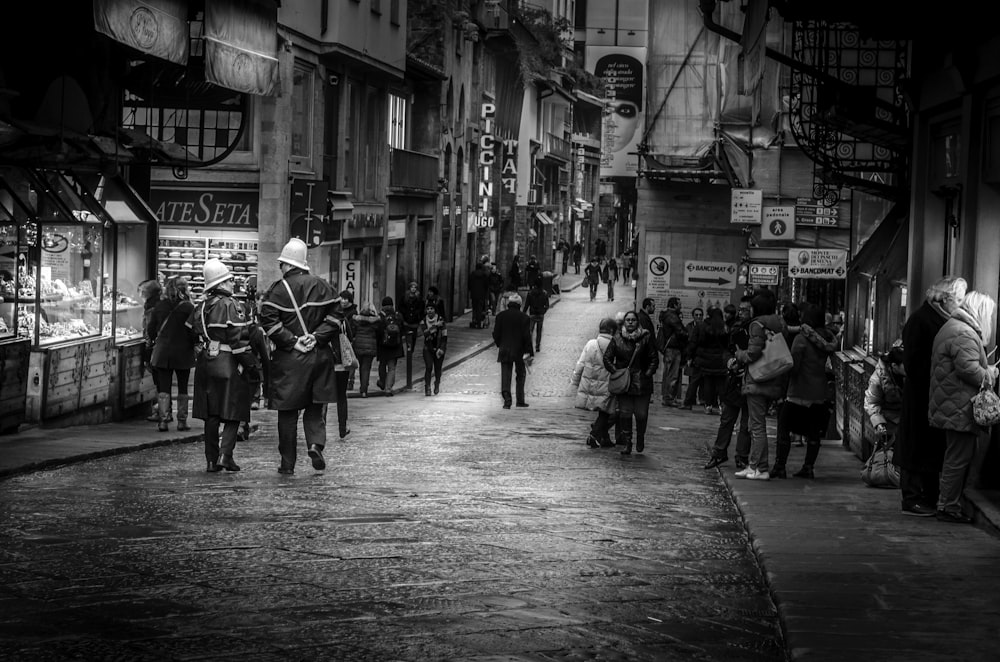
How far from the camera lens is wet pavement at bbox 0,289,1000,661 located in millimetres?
7312

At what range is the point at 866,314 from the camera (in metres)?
18.5

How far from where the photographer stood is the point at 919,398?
1132 cm

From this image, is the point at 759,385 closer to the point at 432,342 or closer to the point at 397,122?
the point at 432,342

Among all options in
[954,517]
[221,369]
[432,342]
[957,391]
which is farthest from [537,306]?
[957,391]

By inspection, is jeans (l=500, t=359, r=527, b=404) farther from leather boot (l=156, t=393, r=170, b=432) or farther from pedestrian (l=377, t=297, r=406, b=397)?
leather boot (l=156, t=393, r=170, b=432)

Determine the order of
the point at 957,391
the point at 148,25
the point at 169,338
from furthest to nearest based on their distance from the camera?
the point at 148,25, the point at 169,338, the point at 957,391

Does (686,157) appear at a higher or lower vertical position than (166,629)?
higher

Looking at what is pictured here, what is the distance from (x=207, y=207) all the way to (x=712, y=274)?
1438 centimetres

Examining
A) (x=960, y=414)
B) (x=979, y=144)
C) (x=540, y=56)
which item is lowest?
(x=960, y=414)

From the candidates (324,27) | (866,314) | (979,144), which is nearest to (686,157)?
(324,27)

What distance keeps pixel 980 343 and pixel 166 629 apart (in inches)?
238

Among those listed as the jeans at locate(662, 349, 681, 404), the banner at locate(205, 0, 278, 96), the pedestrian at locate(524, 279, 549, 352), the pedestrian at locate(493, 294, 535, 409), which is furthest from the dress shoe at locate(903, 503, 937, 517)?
the pedestrian at locate(524, 279, 549, 352)

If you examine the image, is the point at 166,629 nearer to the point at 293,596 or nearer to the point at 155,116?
the point at 293,596

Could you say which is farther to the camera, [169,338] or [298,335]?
[169,338]
